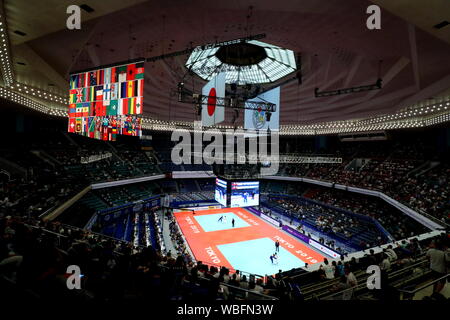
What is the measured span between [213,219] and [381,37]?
83.1ft

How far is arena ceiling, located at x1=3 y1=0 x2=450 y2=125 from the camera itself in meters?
6.00

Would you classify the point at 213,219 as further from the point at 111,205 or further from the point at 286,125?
the point at 286,125

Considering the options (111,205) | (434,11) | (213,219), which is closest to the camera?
(434,11)

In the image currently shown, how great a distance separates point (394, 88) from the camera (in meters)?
16.0

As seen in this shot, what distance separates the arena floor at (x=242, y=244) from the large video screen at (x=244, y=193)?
4731 millimetres

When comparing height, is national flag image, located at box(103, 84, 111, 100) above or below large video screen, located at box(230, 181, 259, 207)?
above

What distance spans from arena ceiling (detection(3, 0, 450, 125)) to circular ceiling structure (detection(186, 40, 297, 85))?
196 cm

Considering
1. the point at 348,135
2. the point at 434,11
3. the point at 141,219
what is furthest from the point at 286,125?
the point at 434,11

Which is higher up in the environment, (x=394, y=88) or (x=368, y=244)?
(x=394, y=88)

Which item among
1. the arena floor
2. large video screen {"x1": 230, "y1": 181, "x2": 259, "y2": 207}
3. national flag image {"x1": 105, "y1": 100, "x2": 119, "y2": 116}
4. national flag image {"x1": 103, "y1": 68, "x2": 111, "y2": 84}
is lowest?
the arena floor

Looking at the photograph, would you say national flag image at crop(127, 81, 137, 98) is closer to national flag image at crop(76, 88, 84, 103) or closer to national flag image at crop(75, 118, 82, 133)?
national flag image at crop(76, 88, 84, 103)

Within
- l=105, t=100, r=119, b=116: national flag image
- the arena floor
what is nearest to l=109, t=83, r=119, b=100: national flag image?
l=105, t=100, r=119, b=116: national flag image

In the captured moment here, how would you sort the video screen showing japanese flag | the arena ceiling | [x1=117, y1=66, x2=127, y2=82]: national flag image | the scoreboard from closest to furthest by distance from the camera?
the arena ceiling → [x1=117, y1=66, x2=127, y2=82]: national flag image → the video screen showing japanese flag → the scoreboard

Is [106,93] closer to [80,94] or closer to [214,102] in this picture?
[80,94]
